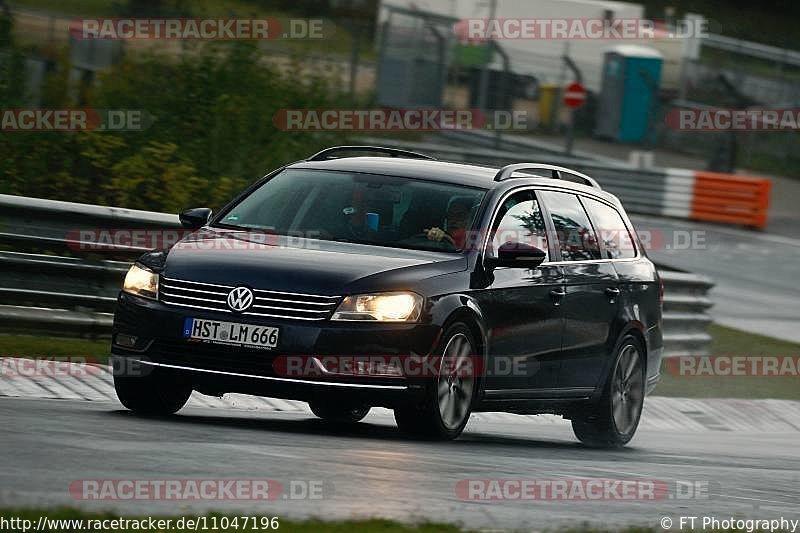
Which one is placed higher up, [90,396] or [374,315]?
[374,315]

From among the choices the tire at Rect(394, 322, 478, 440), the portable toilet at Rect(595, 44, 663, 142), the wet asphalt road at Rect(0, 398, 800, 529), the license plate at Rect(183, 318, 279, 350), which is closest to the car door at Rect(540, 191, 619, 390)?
the wet asphalt road at Rect(0, 398, 800, 529)

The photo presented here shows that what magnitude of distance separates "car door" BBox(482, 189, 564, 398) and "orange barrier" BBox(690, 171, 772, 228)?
842 inches

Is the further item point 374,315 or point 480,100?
point 480,100

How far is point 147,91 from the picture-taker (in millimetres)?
19609

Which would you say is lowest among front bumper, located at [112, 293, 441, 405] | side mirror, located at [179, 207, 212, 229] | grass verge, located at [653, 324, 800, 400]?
grass verge, located at [653, 324, 800, 400]

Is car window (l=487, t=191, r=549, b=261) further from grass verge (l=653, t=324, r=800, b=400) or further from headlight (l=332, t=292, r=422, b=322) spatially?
grass verge (l=653, t=324, r=800, b=400)

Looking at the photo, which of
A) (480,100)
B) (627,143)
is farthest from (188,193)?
(627,143)

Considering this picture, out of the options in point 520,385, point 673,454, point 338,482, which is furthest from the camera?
point 673,454

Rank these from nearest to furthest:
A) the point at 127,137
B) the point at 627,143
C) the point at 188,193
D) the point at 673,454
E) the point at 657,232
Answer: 1. the point at 673,454
2. the point at 188,193
3. the point at 127,137
4. the point at 657,232
5. the point at 627,143

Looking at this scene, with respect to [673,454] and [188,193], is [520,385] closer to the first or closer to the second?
[673,454]

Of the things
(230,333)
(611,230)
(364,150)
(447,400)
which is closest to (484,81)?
(611,230)

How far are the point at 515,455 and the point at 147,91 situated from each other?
412 inches

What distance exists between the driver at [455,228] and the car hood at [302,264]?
21 cm

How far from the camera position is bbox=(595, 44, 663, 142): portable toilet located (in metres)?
38.8
